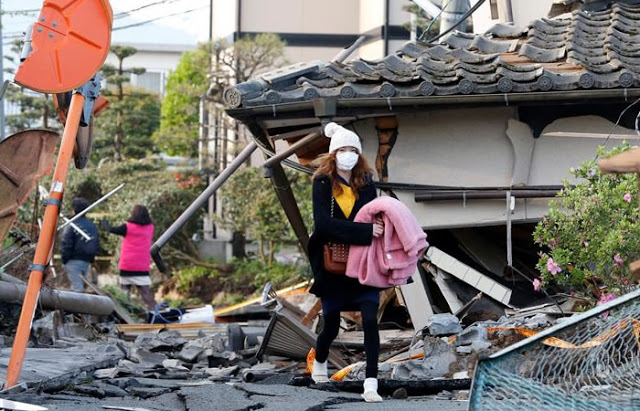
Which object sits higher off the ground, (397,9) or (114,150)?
(397,9)

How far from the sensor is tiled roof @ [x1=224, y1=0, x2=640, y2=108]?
34.6 ft

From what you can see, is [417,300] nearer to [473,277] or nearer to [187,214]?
[473,277]

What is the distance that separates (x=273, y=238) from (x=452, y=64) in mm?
14207

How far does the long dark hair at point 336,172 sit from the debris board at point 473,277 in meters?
2.85

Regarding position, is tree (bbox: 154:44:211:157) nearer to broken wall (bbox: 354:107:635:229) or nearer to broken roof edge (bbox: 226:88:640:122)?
broken wall (bbox: 354:107:635:229)

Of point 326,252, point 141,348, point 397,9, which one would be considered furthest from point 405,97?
point 397,9

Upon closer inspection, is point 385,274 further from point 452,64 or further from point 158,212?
point 158,212

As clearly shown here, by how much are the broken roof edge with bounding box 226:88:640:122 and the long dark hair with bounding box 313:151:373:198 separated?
2192mm

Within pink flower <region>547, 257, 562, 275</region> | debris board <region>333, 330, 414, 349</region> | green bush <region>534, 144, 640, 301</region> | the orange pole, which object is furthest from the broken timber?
pink flower <region>547, 257, 562, 275</region>

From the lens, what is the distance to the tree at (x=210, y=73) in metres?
28.0

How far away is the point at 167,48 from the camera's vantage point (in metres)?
54.5

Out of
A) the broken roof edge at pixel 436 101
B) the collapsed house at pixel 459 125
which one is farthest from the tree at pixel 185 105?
the broken roof edge at pixel 436 101

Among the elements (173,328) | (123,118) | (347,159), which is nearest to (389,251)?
(347,159)

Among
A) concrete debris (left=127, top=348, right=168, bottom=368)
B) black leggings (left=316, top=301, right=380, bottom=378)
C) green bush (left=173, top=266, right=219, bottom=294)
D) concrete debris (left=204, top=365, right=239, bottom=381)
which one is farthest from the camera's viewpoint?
green bush (left=173, top=266, right=219, bottom=294)
